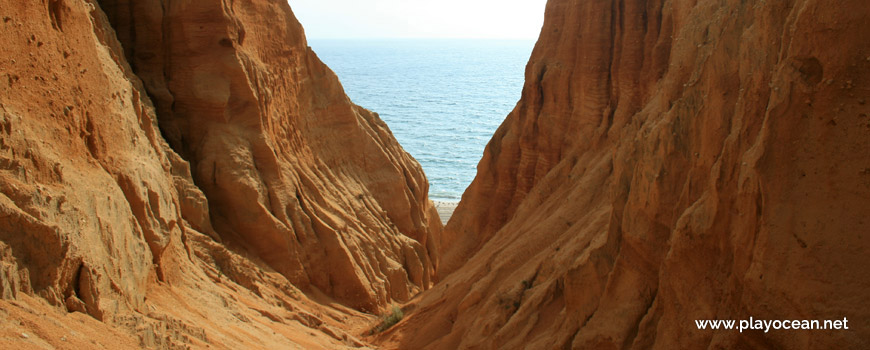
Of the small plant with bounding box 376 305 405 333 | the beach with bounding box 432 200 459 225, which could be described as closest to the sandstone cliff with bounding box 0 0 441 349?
the small plant with bounding box 376 305 405 333

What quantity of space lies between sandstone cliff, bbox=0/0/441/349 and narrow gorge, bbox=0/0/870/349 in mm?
47

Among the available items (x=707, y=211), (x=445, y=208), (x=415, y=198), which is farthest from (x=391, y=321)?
(x=445, y=208)

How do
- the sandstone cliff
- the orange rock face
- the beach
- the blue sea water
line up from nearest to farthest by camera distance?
the orange rock face, the sandstone cliff, the beach, the blue sea water

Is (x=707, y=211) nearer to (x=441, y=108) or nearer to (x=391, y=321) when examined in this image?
(x=391, y=321)

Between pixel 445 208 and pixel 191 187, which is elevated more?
pixel 191 187

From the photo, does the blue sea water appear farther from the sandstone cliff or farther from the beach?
the sandstone cliff

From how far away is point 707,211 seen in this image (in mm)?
7137

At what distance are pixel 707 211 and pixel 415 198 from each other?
17570 millimetres

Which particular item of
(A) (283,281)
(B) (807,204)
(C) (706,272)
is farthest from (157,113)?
(B) (807,204)

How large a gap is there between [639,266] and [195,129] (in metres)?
11.3

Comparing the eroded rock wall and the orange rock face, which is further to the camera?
the eroded rock wall

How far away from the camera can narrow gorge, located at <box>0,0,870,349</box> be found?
607 centimetres

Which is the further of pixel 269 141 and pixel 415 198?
pixel 415 198

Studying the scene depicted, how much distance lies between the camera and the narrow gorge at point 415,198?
19.9ft
